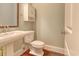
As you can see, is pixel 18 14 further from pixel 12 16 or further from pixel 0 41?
pixel 0 41

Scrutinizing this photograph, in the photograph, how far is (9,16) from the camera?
116 centimetres

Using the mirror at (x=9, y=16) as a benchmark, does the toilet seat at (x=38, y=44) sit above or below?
below

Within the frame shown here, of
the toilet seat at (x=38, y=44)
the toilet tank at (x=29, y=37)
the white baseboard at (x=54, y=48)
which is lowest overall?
the white baseboard at (x=54, y=48)

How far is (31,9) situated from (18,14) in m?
0.16

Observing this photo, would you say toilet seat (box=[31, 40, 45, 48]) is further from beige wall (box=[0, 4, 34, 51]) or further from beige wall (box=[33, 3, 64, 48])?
beige wall (box=[0, 4, 34, 51])

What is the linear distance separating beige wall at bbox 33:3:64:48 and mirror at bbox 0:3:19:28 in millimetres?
245

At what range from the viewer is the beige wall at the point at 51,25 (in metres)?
1.06

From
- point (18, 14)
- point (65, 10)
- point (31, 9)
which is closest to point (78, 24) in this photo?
point (65, 10)

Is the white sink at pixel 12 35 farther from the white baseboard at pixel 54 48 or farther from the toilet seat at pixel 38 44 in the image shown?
the white baseboard at pixel 54 48

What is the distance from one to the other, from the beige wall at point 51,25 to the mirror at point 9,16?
0.81 feet

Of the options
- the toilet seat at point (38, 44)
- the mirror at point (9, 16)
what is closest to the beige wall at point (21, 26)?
the mirror at point (9, 16)

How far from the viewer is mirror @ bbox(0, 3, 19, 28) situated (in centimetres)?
109

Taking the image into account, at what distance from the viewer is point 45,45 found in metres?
1.05

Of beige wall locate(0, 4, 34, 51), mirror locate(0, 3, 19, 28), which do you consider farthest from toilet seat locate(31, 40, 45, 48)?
mirror locate(0, 3, 19, 28)
